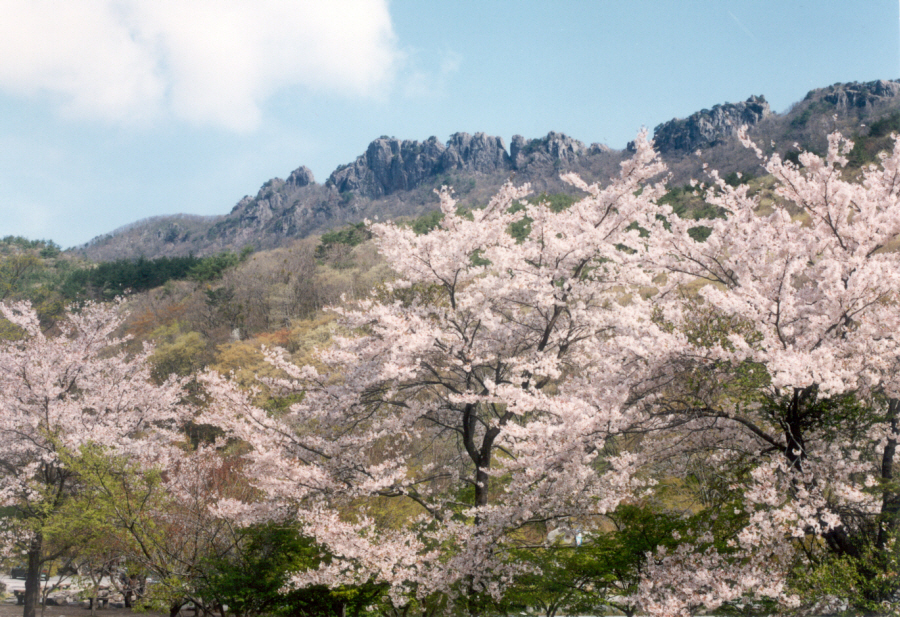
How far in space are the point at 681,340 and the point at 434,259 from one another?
3.77 metres

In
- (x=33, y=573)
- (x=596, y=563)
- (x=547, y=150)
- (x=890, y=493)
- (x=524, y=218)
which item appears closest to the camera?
(x=890, y=493)

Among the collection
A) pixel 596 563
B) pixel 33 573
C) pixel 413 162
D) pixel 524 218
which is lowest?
pixel 33 573

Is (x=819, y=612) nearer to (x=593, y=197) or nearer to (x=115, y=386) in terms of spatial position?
(x=593, y=197)

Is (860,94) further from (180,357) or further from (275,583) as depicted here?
(275,583)

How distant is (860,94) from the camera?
49.9 meters

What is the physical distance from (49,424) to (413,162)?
9695cm

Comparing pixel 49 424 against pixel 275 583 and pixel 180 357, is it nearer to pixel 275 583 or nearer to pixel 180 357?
pixel 275 583

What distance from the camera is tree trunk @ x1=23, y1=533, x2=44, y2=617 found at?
1116 cm

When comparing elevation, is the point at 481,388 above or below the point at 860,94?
below

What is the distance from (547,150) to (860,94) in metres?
48.1

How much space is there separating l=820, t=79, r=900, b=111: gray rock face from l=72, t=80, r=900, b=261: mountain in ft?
0.41

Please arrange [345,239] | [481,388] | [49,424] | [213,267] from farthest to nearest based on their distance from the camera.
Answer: [213,267], [345,239], [49,424], [481,388]

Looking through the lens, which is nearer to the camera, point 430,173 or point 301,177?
point 430,173

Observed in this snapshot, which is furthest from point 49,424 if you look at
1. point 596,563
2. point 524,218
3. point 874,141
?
point 874,141
